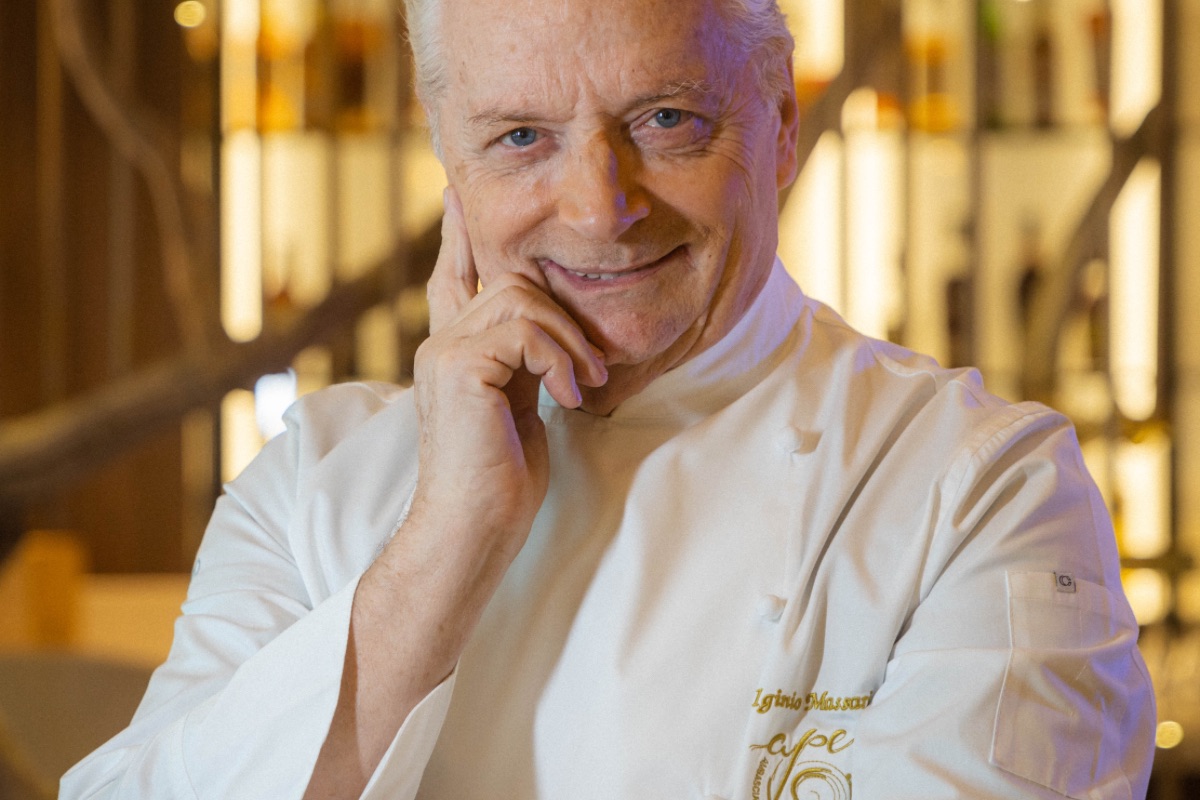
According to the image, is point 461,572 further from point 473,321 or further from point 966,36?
point 966,36

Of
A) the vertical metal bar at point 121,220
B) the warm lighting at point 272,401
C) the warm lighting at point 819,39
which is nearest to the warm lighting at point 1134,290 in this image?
the warm lighting at point 819,39

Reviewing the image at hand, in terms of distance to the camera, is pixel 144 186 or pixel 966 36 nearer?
pixel 966 36

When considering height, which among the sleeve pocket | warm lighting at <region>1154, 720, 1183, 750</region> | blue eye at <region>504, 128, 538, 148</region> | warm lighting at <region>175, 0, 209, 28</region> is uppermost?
warm lighting at <region>175, 0, 209, 28</region>

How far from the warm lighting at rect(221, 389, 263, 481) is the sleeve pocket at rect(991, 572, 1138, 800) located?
2.83 metres

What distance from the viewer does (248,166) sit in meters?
3.47

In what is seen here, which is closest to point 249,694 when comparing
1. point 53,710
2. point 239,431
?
point 53,710

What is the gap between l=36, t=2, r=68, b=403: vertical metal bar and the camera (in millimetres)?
3281

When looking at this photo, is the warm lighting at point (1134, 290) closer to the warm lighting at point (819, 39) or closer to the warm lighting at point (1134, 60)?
the warm lighting at point (1134, 60)

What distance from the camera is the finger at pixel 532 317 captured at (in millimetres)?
1045

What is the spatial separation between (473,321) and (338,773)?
1.22 feet

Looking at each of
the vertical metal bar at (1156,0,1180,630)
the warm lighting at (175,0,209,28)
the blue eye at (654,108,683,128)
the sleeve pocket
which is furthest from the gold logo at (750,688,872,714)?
the warm lighting at (175,0,209,28)

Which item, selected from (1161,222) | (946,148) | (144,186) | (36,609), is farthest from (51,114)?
(1161,222)

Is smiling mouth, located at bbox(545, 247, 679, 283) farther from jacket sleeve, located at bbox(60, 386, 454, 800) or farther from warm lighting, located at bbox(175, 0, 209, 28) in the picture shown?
warm lighting, located at bbox(175, 0, 209, 28)

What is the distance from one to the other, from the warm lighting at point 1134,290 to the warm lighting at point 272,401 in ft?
6.58
